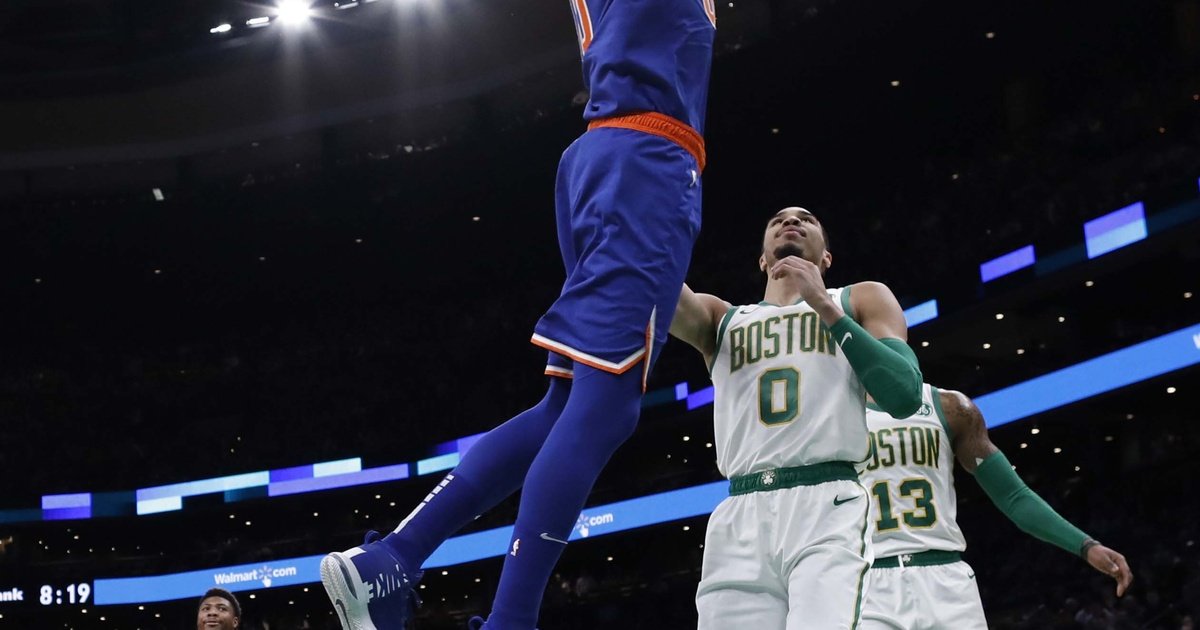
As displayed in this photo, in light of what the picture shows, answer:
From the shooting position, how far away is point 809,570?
3.72m

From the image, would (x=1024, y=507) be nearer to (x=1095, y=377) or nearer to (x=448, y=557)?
(x=1095, y=377)

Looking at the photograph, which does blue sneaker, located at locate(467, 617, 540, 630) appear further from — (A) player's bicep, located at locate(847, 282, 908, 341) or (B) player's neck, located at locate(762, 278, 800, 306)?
(B) player's neck, located at locate(762, 278, 800, 306)

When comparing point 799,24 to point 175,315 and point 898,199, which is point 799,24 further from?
point 175,315

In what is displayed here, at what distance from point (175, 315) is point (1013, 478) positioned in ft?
93.5

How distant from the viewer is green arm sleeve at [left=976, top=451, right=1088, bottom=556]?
5.93 metres

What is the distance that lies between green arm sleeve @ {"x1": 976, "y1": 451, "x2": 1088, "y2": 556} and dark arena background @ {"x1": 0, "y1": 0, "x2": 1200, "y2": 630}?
10312 millimetres

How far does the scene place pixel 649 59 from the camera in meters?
3.15

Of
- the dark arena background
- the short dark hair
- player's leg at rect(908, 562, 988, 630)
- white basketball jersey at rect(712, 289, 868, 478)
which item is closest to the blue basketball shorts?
white basketball jersey at rect(712, 289, 868, 478)

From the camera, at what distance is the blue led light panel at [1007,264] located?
19250 mm

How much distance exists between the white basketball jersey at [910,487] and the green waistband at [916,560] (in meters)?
A: 0.02

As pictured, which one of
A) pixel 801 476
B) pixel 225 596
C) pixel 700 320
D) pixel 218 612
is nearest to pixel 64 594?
pixel 225 596

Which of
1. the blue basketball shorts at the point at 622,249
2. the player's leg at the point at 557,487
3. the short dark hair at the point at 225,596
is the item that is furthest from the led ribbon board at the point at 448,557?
the player's leg at the point at 557,487

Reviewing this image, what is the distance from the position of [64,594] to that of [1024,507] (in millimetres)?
27152

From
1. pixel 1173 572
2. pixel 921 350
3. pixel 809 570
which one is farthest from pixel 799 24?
Answer: pixel 809 570
